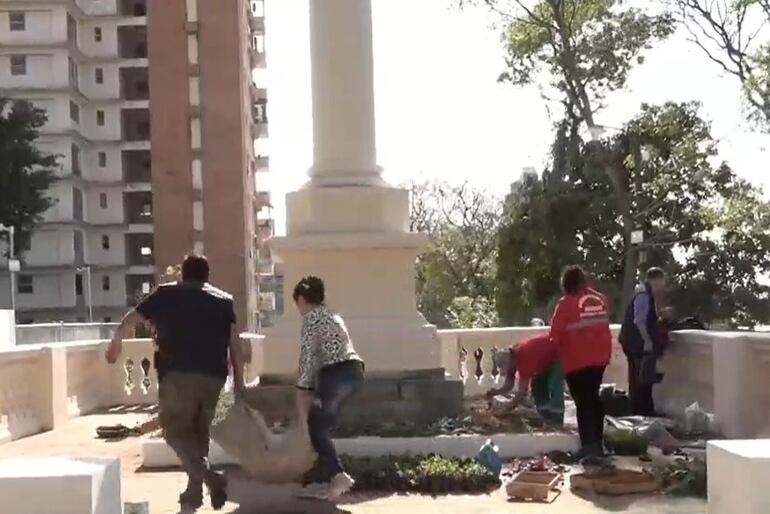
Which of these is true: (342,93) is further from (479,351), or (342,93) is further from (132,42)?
(132,42)

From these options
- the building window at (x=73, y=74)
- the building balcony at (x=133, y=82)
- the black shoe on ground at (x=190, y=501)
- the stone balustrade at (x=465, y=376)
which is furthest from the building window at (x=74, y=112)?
the black shoe on ground at (x=190, y=501)

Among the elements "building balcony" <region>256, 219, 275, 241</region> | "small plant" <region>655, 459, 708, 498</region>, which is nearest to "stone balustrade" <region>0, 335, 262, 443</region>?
"small plant" <region>655, 459, 708, 498</region>

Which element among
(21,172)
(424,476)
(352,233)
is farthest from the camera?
(21,172)

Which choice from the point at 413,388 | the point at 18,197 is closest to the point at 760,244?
the point at 413,388

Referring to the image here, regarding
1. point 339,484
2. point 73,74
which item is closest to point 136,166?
point 73,74

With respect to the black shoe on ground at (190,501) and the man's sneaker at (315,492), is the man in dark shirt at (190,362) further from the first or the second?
the man's sneaker at (315,492)

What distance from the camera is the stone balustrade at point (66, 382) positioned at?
12.6 metres

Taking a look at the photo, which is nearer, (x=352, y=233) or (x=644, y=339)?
(x=352, y=233)

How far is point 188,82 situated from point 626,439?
5434 cm

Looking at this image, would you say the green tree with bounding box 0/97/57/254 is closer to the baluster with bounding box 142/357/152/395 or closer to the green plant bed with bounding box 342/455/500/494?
the baluster with bounding box 142/357/152/395

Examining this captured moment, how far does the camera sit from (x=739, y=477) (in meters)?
5.02

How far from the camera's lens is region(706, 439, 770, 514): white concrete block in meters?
4.85

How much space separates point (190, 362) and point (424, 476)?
208 centimetres

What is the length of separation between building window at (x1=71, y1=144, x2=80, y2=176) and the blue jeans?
192 feet
